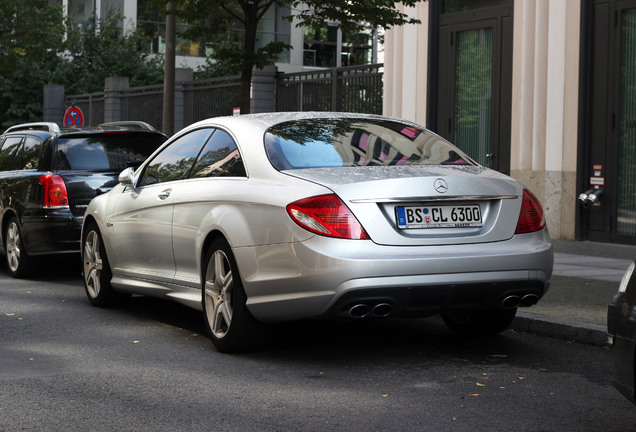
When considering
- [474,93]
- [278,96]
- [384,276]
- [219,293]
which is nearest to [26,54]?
[278,96]

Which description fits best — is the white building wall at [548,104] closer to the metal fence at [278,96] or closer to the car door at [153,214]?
the metal fence at [278,96]

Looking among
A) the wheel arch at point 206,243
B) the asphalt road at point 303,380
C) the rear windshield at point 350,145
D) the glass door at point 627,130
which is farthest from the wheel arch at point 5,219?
the glass door at point 627,130

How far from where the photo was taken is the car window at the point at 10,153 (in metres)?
12.3

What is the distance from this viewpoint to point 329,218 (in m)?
6.18

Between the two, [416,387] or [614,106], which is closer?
[416,387]

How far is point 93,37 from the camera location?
37.7 meters

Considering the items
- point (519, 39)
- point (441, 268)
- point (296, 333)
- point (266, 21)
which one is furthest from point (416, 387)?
point (266, 21)

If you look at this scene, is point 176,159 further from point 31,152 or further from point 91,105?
point 91,105

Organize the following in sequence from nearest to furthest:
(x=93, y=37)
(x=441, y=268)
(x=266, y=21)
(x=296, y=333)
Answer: (x=441, y=268) < (x=296, y=333) < (x=93, y=37) < (x=266, y=21)

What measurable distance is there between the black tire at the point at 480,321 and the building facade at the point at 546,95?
24.3ft

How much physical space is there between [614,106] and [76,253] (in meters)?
7.59

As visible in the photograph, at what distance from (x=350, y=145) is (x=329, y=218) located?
0.93 metres

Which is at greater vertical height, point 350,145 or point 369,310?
point 350,145

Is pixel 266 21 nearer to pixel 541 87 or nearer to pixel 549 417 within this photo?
pixel 541 87
